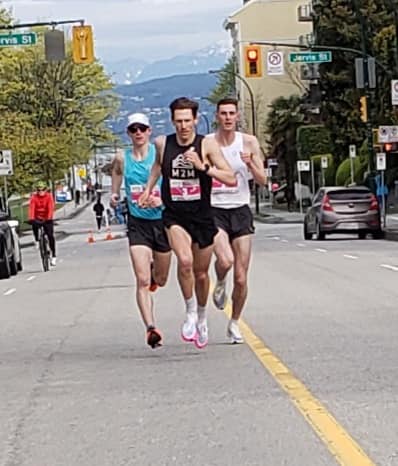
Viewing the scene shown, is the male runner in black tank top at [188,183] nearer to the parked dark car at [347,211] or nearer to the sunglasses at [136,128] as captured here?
the sunglasses at [136,128]

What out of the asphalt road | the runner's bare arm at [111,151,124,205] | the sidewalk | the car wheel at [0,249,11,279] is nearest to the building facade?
the sidewalk

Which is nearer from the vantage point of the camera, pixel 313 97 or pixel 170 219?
pixel 170 219

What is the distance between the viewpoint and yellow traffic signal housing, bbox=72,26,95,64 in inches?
1298

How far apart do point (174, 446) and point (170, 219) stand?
379cm

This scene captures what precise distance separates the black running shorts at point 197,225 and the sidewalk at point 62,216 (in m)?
36.6

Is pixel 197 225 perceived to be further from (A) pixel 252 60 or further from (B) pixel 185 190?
(A) pixel 252 60

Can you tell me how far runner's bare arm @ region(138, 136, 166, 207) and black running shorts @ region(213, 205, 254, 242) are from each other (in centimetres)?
64

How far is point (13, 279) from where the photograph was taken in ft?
82.1

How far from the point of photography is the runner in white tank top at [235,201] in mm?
11477

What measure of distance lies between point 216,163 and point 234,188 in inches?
24.6

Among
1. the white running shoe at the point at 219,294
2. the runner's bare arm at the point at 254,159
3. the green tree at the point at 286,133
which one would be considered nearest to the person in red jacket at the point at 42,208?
the white running shoe at the point at 219,294

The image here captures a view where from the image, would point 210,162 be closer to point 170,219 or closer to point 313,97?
point 170,219

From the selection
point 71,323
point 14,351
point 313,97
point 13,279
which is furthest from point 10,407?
point 313,97

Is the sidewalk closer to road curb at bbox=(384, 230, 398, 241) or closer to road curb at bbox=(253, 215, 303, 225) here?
road curb at bbox=(253, 215, 303, 225)
